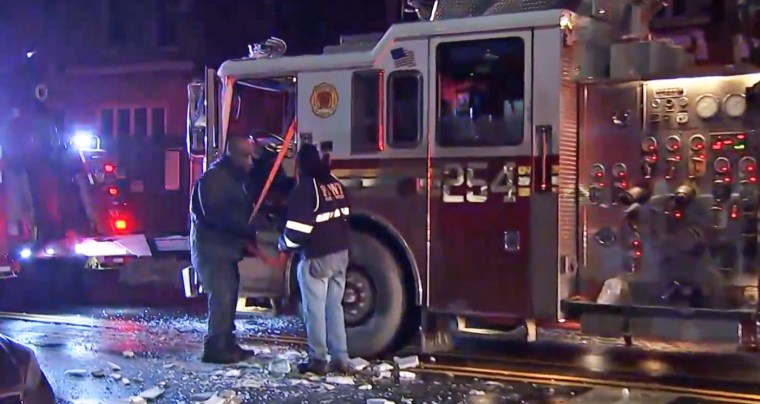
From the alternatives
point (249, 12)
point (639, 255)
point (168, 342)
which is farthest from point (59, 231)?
point (249, 12)

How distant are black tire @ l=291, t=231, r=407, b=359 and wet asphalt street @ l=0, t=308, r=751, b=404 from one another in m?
0.28

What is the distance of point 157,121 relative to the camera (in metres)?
27.2

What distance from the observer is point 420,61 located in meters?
8.71

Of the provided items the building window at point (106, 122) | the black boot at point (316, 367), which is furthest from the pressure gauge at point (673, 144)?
the building window at point (106, 122)

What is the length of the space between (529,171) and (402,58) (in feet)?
4.81

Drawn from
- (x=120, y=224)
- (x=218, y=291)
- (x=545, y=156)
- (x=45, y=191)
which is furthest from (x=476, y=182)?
(x=45, y=191)

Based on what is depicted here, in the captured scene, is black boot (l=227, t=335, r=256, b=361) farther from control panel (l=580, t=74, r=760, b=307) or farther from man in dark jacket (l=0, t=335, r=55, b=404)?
man in dark jacket (l=0, t=335, r=55, b=404)

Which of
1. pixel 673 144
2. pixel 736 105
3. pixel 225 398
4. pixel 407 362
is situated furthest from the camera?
pixel 407 362

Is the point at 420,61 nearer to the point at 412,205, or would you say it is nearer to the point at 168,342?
the point at 412,205

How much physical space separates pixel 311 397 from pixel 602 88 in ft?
10.6

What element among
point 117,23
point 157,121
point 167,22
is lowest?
point 157,121

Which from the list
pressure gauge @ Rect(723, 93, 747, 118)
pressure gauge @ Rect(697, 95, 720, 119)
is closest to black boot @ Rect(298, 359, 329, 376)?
pressure gauge @ Rect(697, 95, 720, 119)

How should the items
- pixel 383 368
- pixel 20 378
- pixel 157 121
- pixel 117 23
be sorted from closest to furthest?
pixel 20 378
pixel 383 368
pixel 157 121
pixel 117 23

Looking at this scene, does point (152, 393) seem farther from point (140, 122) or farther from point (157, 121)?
point (140, 122)
